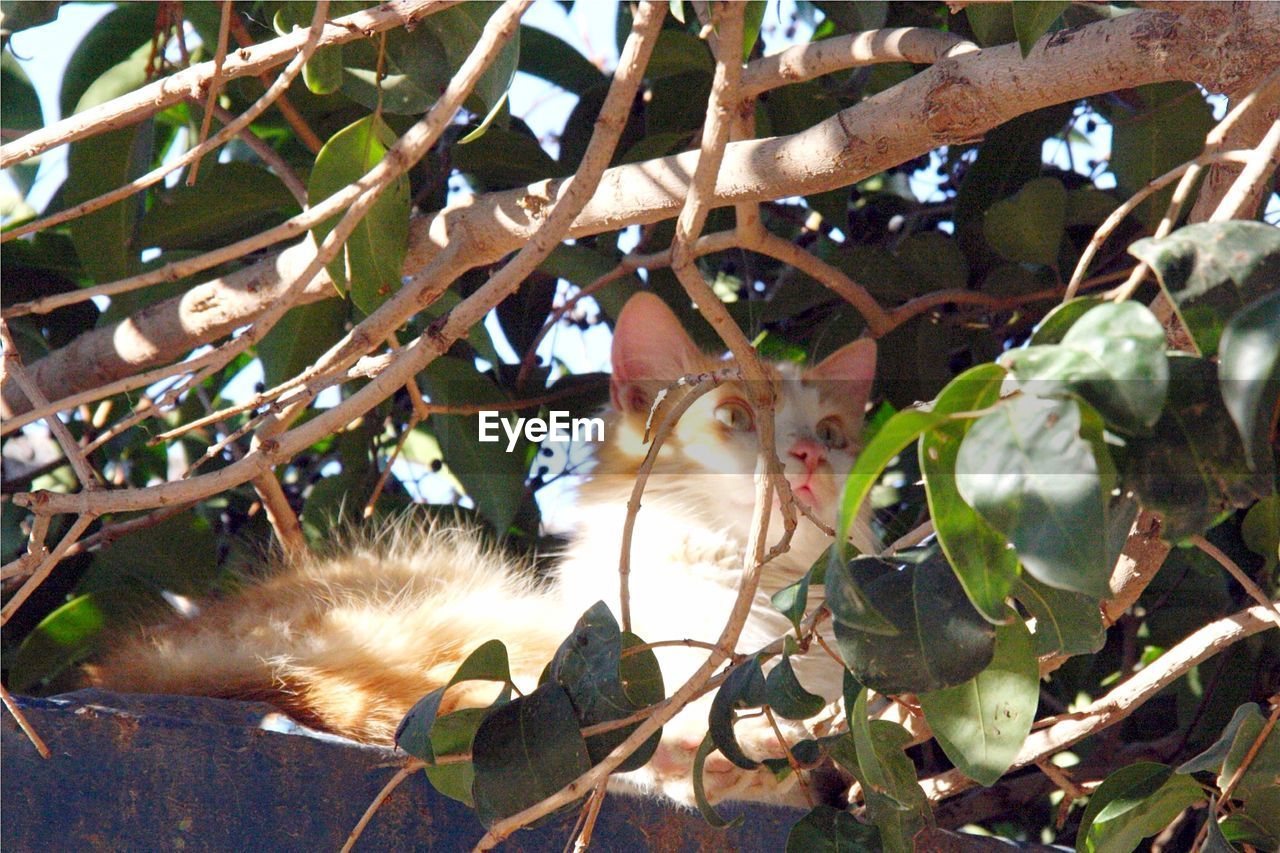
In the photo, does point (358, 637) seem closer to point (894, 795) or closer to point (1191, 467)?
point (894, 795)

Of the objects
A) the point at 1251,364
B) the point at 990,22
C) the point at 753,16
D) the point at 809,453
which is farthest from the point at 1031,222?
the point at 1251,364

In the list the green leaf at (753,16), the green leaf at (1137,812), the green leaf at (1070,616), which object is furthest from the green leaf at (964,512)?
the green leaf at (753,16)

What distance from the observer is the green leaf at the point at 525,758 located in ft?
2.99

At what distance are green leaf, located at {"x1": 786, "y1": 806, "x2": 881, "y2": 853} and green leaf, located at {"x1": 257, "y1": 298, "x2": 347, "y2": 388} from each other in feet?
3.75

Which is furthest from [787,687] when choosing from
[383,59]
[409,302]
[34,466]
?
[34,466]

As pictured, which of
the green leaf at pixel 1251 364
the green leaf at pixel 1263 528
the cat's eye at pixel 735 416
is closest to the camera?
the green leaf at pixel 1251 364

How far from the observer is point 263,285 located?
5.46 feet

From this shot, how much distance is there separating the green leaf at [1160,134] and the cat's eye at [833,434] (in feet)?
2.28

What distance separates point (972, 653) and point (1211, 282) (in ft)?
0.92

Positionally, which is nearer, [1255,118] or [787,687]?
[787,687]

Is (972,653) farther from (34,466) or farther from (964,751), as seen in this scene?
(34,466)

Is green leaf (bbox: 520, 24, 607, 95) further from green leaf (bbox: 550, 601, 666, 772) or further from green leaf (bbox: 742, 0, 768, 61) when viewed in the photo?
green leaf (bbox: 550, 601, 666, 772)

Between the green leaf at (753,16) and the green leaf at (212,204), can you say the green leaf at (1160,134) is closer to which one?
the green leaf at (753,16)

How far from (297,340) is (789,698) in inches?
46.5
